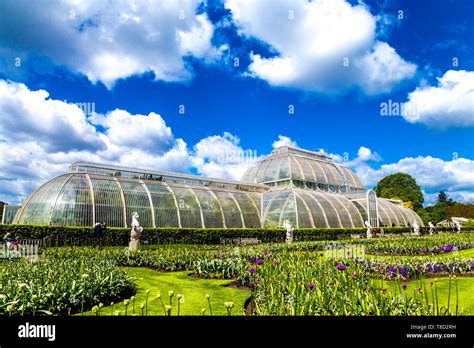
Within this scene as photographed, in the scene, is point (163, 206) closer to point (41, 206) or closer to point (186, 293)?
point (41, 206)

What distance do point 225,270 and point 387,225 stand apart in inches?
1616

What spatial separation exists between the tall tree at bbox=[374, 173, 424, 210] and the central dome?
2355cm

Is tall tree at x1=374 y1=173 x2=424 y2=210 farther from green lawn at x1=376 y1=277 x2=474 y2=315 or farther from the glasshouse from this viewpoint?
green lawn at x1=376 y1=277 x2=474 y2=315

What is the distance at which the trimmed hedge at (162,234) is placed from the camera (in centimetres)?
2222

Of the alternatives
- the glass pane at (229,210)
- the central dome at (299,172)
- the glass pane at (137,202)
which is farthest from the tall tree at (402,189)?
the glass pane at (137,202)

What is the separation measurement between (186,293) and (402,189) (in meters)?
76.4

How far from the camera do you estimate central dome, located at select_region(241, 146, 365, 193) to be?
151 ft

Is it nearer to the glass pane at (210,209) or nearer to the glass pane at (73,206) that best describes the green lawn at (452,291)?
the glass pane at (73,206)

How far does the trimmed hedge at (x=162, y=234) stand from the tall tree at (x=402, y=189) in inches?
1719

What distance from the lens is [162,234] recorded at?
26.2m

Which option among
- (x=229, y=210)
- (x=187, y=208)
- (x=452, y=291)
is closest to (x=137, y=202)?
(x=187, y=208)

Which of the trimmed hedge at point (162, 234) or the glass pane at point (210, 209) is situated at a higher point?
the glass pane at point (210, 209)
